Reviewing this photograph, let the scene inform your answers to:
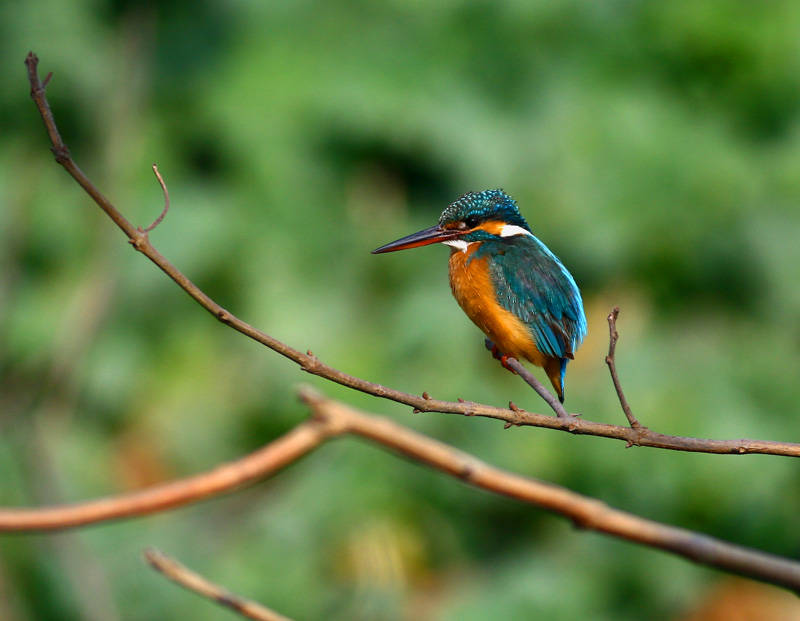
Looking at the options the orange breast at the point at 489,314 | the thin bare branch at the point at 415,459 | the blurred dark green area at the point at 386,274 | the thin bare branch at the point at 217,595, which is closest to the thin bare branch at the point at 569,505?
the thin bare branch at the point at 415,459

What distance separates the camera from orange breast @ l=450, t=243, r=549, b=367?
720 mm

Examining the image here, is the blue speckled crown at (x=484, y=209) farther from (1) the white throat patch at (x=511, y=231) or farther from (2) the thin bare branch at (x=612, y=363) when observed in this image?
(2) the thin bare branch at (x=612, y=363)

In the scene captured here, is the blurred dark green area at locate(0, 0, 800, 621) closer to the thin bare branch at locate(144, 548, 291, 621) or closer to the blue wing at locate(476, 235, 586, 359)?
the thin bare branch at locate(144, 548, 291, 621)

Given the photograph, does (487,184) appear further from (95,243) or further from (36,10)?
(36,10)

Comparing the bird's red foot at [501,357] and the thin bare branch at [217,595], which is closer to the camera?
the bird's red foot at [501,357]

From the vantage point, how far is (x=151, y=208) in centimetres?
266

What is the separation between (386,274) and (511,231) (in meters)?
1.94

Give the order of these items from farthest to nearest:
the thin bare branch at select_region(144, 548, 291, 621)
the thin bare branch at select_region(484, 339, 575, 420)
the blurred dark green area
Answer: the blurred dark green area, the thin bare branch at select_region(144, 548, 291, 621), the thin bare branch at select_region(484, 339, 575, 420)

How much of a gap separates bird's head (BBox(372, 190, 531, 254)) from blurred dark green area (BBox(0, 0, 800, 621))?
1647 mm

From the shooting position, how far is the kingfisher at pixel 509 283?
0.71m

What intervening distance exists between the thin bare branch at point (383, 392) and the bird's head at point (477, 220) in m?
0.16


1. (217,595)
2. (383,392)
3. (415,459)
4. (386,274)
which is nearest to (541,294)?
(383,392)

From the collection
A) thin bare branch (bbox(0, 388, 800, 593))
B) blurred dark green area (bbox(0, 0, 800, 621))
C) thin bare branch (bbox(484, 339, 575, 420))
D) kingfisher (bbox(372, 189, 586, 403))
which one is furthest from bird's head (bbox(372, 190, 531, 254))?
blurred dark green area (bbox(0, 0, 800, 621))

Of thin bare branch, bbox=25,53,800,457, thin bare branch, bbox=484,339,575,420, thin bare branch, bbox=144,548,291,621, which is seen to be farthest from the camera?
thin bare branch, bbox=144,548,291,621
